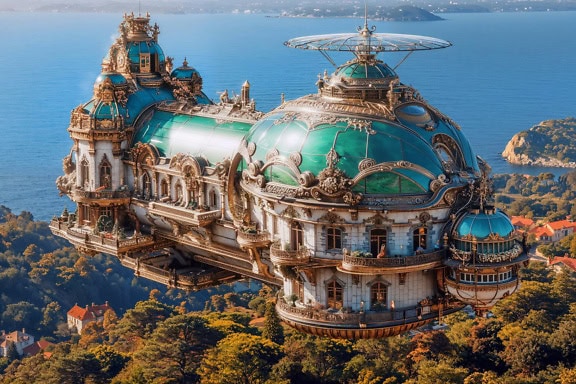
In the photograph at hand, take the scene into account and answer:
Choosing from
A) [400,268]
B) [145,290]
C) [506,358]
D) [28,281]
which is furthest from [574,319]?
[28,281]

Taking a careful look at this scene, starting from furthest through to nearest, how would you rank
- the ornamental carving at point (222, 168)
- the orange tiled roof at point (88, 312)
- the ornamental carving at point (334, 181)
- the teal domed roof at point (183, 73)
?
the orange tiled roof at point (88, 312)
the teal domed roof at point (183, 73)
the ornamental carving at point (222, 168)
the ornamental carving at point (334, 181)

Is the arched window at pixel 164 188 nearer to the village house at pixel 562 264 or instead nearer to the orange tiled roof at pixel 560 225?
the village house at pixel 562 264

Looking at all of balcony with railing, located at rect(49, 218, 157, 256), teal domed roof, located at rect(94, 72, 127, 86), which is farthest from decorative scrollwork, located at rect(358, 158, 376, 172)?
teal domed roof, located at rect(94, 72, 127, 86)

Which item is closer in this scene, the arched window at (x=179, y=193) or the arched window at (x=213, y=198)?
the arched window at (x=213, y=198)

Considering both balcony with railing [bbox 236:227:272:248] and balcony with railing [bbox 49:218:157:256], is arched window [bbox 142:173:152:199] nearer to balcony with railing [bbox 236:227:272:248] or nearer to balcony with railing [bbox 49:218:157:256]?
balcony with railing [bbox 49:218:157:256]

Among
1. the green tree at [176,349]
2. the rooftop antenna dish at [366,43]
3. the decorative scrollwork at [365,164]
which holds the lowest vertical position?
the green tree at [176,349]

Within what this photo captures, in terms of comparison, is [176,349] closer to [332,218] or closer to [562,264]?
[332,218]

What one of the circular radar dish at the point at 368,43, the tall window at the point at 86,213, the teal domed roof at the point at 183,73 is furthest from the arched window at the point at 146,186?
the circular radar dish at the point at 368,43
